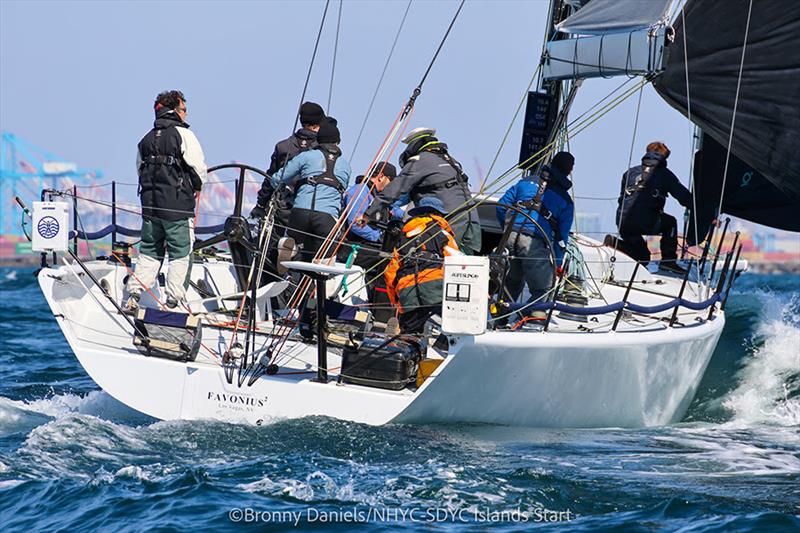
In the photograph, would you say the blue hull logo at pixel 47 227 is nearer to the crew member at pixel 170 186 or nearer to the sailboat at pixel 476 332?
the sailboat at pixel 476 332

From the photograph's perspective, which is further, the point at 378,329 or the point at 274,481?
the point at 378,329

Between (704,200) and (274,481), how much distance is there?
200 inches

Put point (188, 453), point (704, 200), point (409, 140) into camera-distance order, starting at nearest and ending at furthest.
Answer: point (188, 453)
point (409, 140)
point (704, 200)

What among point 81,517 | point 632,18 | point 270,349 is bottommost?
point 81,517

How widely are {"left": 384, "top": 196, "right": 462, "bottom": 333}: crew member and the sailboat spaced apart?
0.16 metres

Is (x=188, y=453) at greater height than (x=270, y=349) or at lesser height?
lesser

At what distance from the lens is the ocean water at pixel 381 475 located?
4.72 m

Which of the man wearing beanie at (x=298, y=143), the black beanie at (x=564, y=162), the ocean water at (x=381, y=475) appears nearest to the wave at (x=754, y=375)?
the ocean water at (x=381, y=475)

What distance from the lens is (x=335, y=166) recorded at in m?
7.26

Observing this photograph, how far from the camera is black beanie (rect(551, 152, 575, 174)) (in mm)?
6992

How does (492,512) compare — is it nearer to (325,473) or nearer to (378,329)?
(325,473)

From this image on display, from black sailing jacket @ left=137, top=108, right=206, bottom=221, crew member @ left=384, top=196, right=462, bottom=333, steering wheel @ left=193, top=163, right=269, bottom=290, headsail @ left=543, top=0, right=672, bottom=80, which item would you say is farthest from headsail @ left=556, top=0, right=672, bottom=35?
black sailing jacket @ left=137, top=108, right=206, bottom=221

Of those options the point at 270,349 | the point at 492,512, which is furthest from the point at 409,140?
the point at 492,512

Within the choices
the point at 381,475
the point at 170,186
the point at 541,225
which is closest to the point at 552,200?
the point at 541,225
